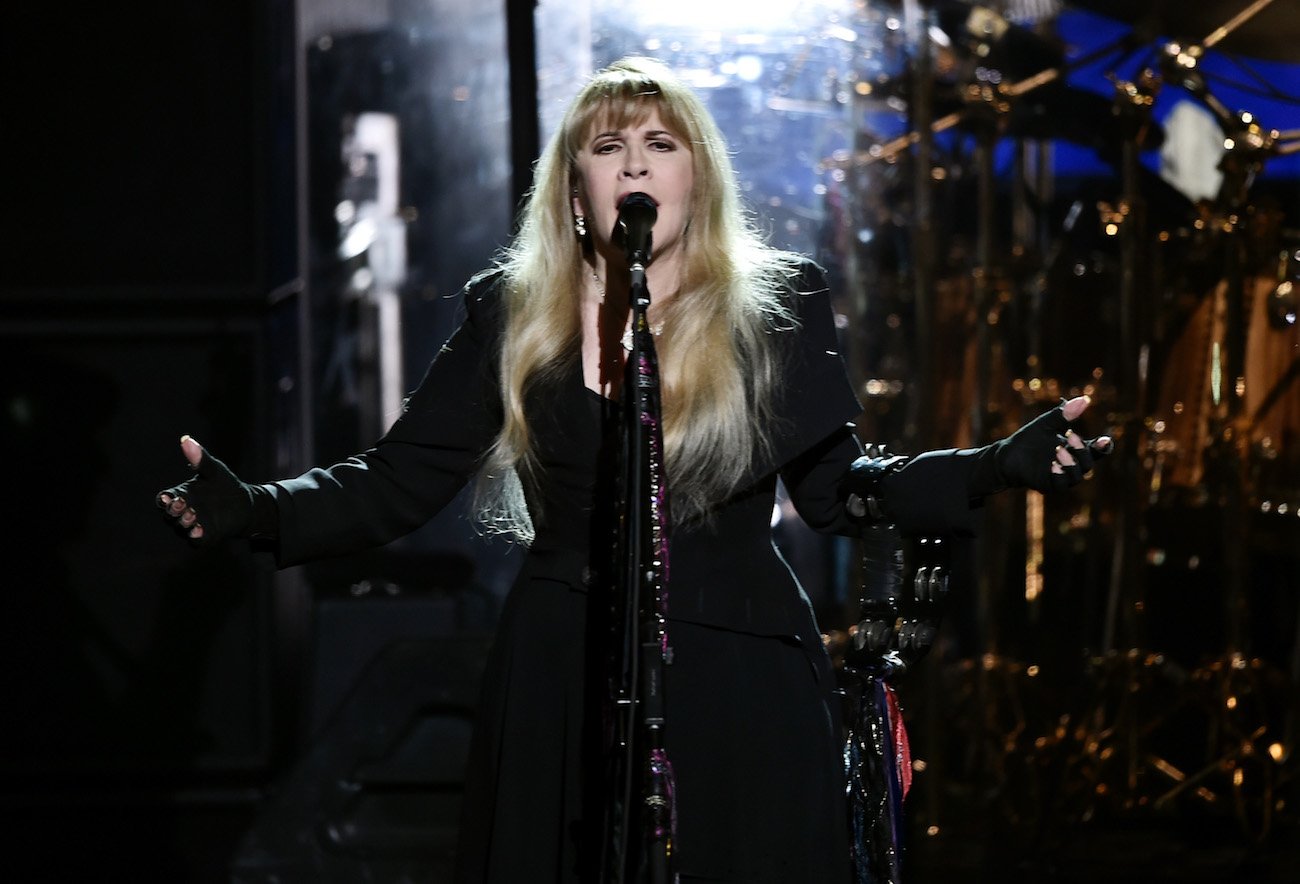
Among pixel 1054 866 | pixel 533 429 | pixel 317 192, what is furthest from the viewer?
pixel 317 192

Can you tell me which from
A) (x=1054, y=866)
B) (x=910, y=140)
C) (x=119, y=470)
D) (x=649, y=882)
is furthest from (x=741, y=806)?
(x=910, y=140)

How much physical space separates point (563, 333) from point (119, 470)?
2277mm

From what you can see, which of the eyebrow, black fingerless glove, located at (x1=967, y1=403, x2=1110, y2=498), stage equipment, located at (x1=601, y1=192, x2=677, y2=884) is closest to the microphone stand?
stage equipment, located at (x1=601, y1=192, x2=677, y2=884)

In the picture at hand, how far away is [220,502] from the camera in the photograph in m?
1.92

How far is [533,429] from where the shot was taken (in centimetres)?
205

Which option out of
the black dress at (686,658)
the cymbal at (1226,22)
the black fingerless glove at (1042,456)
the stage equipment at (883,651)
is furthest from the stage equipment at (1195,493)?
the black fingerless glove at (1042,456)

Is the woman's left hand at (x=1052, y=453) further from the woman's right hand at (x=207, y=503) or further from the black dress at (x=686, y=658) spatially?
the woman's right hand at (x=207, y=503)

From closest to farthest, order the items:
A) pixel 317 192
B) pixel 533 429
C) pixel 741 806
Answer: pixel 741 806, pixel 533 429, pixel 317 192

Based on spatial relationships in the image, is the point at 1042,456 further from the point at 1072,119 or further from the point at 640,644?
the point at 1072,119

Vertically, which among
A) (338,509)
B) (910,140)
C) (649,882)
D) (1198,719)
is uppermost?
(910,140)

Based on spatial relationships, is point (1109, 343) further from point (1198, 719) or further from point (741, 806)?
point (741, 806)

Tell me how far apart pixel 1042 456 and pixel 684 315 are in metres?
0.50

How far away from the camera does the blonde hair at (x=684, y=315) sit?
77.8 inches

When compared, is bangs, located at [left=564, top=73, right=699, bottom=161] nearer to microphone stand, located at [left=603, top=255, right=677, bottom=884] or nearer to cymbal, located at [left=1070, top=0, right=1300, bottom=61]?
microphone stand, located at [left=603, top=255, right=677, bottom=884]
